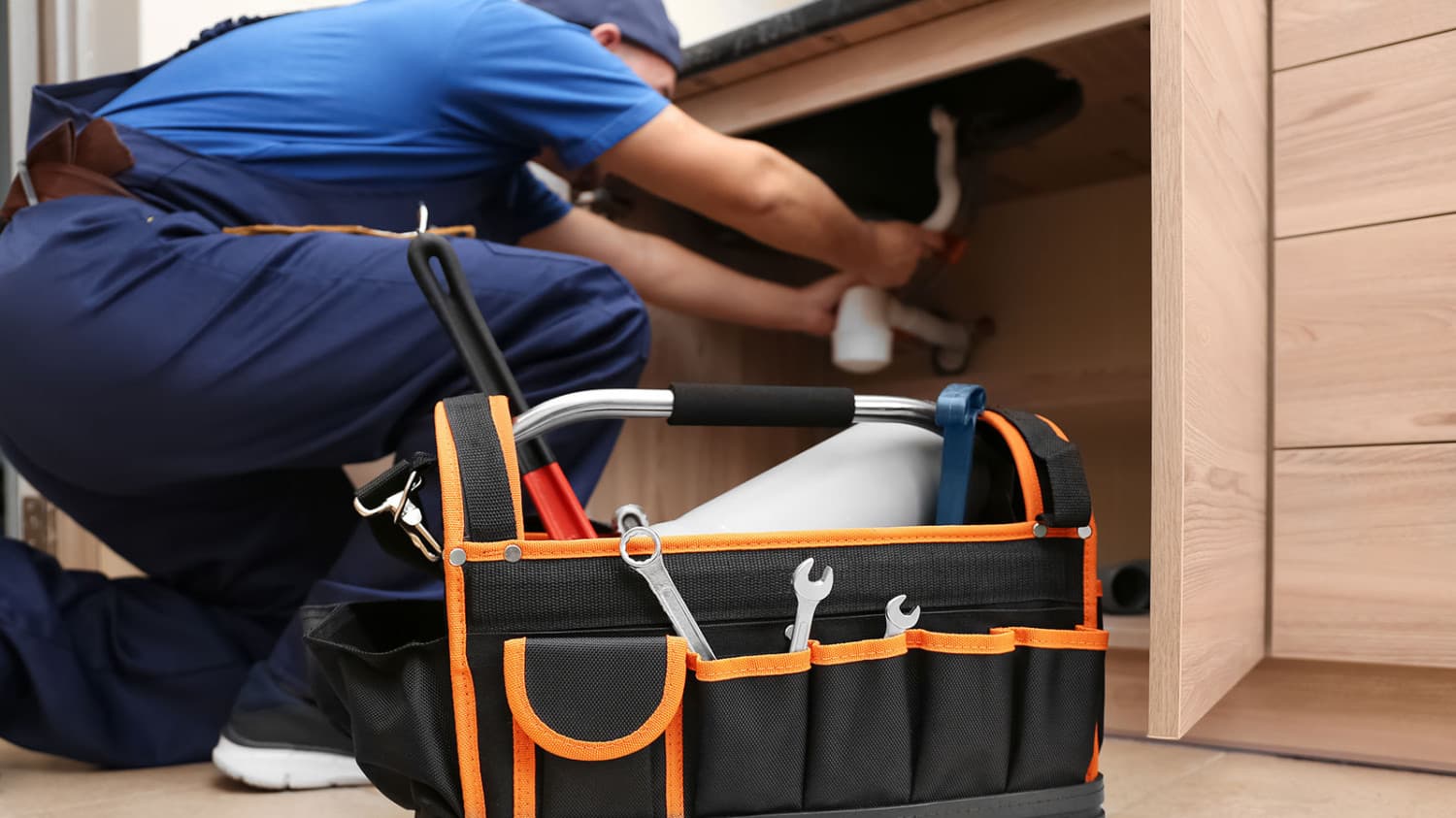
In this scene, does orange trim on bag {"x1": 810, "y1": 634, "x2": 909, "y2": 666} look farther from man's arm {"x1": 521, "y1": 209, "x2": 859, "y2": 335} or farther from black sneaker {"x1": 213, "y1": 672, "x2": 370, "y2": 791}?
man's arm {"x1": 521, "y1": 209, "x2": 859, "y2": 335}

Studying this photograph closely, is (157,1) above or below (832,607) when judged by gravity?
above

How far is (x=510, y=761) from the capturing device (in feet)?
1.90

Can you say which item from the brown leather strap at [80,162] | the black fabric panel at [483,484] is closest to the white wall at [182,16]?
the brown leather strap at [80,162]

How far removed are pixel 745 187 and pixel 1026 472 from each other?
0.52 metres

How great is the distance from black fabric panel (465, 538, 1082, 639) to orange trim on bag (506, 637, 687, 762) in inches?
0.9

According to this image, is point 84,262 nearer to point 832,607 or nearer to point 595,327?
point 595,327

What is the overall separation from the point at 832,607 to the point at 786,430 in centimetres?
107

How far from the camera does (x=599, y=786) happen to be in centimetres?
58

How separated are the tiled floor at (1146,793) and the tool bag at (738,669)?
0.62 feet

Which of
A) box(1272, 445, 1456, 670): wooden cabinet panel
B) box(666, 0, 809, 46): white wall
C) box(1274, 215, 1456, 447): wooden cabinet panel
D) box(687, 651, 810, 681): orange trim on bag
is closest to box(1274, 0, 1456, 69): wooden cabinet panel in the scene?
box(1274, 215, 1456, 447): wooden cabinet panel

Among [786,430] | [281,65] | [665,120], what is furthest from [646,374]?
[281,65]

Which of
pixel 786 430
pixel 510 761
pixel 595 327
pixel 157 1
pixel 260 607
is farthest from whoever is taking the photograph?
pixel 786 430

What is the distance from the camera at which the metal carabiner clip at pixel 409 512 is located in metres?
0.60

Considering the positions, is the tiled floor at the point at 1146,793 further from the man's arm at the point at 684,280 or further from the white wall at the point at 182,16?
the white wall at the point at 182,16
